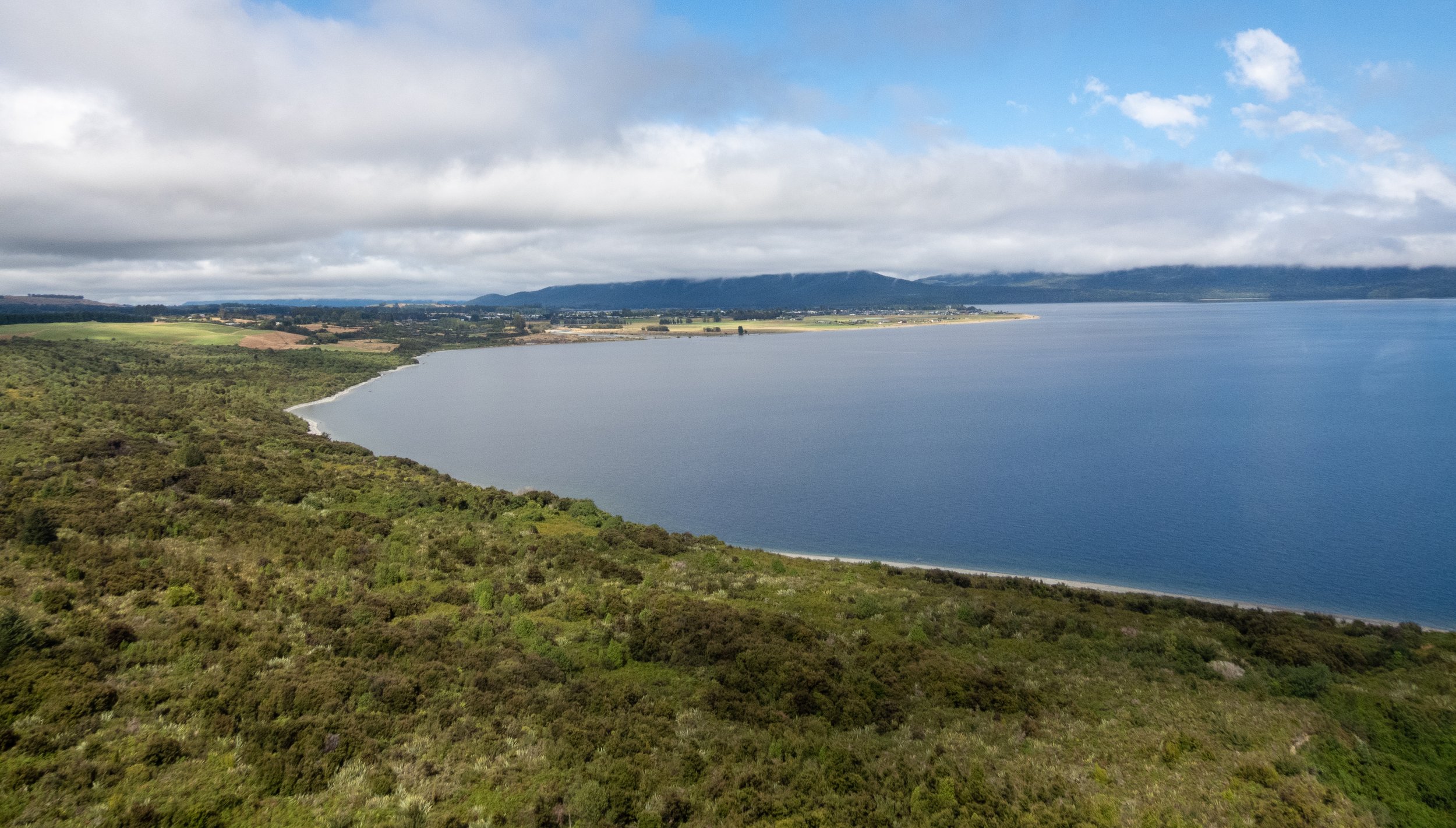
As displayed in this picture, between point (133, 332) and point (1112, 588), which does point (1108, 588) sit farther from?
point (133, 332)

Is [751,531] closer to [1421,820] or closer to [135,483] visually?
[135,483]

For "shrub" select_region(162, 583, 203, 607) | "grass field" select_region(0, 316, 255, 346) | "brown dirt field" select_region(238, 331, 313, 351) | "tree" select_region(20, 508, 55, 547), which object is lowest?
"shrub" select_region(162, 583, 203, 607)

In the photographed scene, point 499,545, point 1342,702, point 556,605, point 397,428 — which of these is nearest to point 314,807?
point 556,605

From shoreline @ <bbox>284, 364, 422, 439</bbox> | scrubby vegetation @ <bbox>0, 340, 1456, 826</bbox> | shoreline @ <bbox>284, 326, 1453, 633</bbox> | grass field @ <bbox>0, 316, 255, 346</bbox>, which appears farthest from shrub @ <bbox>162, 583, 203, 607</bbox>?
grass field @ <bbox>0, 316, 255, 346</bbox>

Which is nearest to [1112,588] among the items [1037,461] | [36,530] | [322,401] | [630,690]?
[630,690]

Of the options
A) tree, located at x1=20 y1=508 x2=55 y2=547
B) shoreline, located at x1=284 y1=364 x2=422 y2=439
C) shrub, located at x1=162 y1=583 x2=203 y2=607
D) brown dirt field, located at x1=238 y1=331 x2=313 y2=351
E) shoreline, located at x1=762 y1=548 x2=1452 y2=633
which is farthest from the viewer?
brown dirt field, located at x1=238 y1=331 x2=313 y2=351

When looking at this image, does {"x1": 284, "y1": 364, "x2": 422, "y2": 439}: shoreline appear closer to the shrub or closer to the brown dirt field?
the brown dirt field

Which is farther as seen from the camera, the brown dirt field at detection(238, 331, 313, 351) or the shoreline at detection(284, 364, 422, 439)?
the brown dirt field at detection(238, 331, 313, 351)
